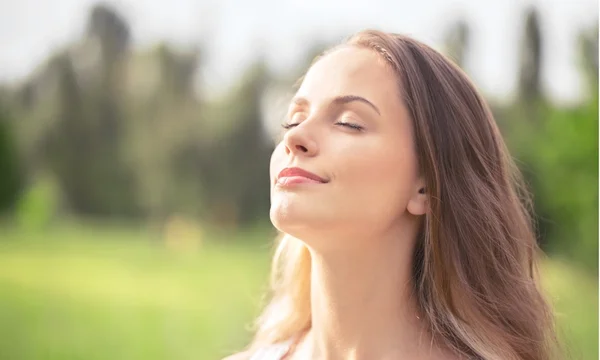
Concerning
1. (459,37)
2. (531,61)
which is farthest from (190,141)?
(531,61)

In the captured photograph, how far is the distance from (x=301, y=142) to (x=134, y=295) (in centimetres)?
107

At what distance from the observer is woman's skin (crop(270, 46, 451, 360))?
93 cm

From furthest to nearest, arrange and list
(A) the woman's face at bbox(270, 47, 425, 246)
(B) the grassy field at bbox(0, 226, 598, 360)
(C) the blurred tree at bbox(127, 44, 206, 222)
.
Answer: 1. (C) the blurred tree at bbox(127, 44, 206, 222)
2. (B) the grassy field at bbox(0, 226, 598, 360)
3. (A) the woman's face at bbox(270, 47, 425, 246)

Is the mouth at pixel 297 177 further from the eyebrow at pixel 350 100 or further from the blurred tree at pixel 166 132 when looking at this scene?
the blurred tree at pixel 166 132

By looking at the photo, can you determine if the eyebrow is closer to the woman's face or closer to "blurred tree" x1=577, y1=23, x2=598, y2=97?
the woman's face

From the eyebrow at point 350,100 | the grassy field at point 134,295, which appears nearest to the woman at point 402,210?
the eyebrow at point 350,100

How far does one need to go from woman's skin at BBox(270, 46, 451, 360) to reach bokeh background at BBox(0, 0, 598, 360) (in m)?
0.87

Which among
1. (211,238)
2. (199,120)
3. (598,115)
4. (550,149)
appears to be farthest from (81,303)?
(598,115)

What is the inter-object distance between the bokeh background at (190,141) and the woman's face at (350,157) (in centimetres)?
91

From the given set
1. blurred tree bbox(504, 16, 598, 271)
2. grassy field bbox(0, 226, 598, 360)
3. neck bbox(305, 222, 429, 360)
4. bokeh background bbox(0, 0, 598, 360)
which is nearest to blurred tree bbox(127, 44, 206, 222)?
bokeh background bbox(0, 0, 598, 360)

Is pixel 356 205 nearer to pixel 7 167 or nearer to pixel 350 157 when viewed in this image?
pixel 350 157

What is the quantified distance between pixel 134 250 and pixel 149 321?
0.19 metres

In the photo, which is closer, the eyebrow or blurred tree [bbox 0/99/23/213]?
the eyebrow

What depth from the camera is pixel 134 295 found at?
1.87 meters
